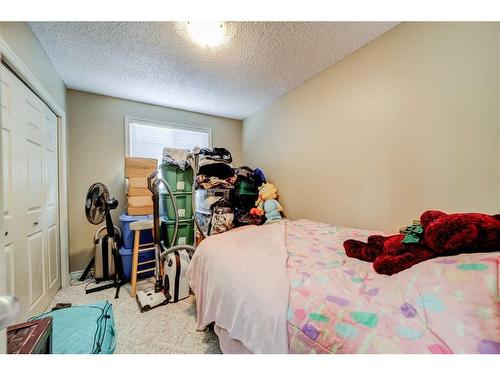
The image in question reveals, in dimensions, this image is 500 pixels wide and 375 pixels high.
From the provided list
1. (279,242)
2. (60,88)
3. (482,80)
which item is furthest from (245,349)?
(60,88)

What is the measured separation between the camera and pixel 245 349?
0.94 m

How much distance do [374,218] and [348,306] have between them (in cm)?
119

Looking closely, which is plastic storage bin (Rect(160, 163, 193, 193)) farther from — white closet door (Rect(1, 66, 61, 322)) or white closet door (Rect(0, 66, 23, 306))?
white closet door (Rect(0, 66, 23, 306))

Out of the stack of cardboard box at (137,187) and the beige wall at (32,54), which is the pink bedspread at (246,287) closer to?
the stack of cardboard box at (137,187)

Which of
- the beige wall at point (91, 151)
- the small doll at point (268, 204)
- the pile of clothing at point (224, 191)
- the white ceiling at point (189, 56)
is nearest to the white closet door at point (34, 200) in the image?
the white ceiling at point (189, 56)

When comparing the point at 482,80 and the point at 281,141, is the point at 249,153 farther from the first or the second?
the point at 482,80

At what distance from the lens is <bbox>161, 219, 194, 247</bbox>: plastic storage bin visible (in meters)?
2.37

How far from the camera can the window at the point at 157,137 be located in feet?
8.79

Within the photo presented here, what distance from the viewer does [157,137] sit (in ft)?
9.38

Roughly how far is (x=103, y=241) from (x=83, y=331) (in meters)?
1.49

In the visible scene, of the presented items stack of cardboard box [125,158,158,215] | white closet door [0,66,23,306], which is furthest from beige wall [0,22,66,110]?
stack of cardboard box [125,158,158,215]

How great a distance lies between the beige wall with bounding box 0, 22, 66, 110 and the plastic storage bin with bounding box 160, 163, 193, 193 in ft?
3.94

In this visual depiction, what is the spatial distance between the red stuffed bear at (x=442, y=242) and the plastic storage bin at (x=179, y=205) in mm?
2037

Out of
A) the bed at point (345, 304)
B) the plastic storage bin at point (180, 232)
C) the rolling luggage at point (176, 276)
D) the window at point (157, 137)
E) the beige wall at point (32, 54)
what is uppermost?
the beige wall at point (32, 54)
